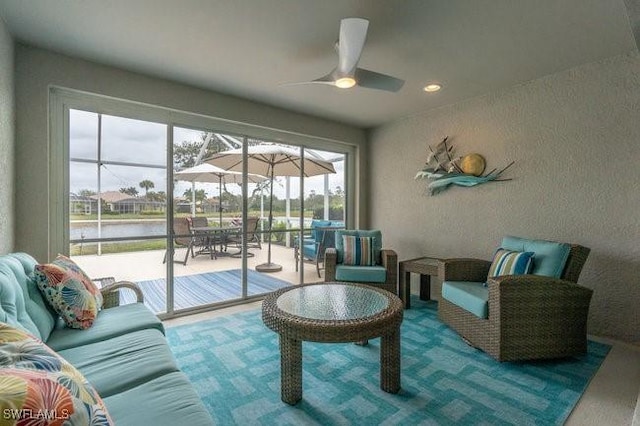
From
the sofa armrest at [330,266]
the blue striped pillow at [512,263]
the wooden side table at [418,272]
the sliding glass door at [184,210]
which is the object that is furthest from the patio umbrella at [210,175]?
the blue striped pillow at [512,263]

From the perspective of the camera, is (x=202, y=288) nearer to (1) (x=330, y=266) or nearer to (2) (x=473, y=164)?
(1) (x=330, y=266)

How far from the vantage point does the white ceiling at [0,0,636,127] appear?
6.41 ft

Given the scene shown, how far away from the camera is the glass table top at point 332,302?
195 cm

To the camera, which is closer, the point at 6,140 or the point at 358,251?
the point at 6,140

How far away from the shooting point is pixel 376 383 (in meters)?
2.05

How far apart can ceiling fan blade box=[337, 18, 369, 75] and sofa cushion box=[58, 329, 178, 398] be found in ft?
Answer: 6.88

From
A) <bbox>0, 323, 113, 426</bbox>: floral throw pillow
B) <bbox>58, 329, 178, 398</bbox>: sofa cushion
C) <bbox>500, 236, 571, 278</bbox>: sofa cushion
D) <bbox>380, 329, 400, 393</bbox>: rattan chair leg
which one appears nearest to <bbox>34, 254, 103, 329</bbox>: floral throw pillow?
<bbox>58, 329, 178, 398</bbox>: sofa cushion

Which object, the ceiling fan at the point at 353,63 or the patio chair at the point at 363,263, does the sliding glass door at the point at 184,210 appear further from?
the ceiling fan at the point at 353,63

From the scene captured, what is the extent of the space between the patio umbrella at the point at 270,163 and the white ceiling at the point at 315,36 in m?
0.85

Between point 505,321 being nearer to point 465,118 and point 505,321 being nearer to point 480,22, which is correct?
point 480,22

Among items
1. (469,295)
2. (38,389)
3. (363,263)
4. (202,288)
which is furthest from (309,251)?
(38,389)

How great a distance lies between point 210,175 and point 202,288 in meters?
1.44

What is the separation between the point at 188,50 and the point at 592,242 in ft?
12.9

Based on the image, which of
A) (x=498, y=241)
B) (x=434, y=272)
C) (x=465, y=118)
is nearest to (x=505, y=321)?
(x=434, y=272)
